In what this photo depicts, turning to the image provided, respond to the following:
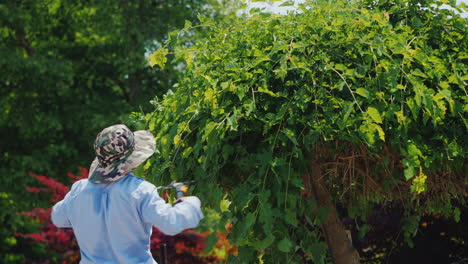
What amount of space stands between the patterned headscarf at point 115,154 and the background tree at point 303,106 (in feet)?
0.93

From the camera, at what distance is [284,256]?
128 inches

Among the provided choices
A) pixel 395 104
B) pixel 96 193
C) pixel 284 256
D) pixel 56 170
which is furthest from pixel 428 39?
pixel 56 170

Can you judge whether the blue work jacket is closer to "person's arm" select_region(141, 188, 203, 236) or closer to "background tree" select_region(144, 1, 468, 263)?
"person's arm" select_region(141, 188, 203, 236)

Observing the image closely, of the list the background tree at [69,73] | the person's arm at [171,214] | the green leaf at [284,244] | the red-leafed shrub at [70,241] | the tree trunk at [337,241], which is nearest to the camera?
the person's arm at [171,214]

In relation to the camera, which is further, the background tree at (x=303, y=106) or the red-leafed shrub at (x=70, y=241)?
the red-leafed shrub at (x=70, y=241)

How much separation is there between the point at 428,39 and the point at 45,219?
6.48 metres

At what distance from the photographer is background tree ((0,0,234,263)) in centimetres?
1184

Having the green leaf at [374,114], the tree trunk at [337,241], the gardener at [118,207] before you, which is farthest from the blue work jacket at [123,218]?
the tree trunk at [337,241]

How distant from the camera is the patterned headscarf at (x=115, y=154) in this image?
8.96 ft

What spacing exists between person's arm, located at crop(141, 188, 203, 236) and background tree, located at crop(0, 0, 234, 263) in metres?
8.80

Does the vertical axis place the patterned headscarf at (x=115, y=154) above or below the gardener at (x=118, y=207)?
above

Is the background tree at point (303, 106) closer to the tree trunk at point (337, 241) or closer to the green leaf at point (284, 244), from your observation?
the green leaf at point (284, 244)

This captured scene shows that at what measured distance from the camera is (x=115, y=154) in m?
2.74

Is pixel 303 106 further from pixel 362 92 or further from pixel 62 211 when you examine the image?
pixel 62 211
